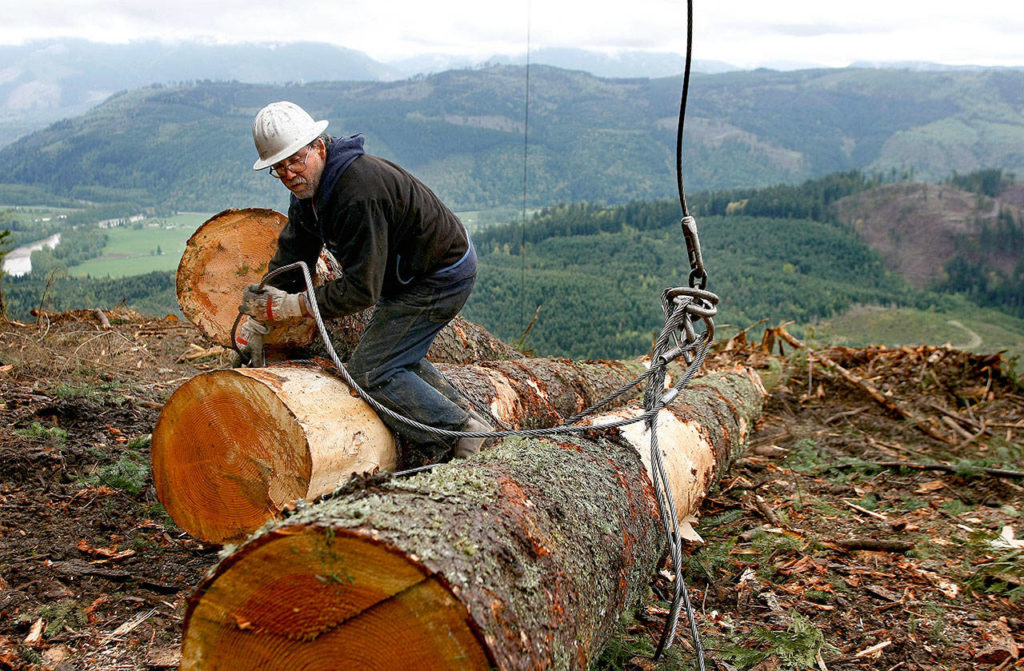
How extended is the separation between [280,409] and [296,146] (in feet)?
3.60

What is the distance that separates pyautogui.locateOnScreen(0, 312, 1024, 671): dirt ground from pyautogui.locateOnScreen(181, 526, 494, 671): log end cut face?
3.33 feet

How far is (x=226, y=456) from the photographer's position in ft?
9.80

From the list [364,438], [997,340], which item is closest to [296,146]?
[364,438]

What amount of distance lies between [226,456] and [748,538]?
8.95 feet

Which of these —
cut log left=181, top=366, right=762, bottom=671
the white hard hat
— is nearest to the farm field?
the white hard hat

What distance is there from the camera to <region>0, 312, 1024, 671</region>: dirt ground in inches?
104

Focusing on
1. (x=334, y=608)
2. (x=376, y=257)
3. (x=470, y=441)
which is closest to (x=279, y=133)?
(x=376, y=257)

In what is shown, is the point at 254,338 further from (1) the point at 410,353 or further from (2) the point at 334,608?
(2) the point at 334,608

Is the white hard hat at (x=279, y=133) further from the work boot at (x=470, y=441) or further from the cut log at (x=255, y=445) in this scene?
the work boot at (x=470, y=441)

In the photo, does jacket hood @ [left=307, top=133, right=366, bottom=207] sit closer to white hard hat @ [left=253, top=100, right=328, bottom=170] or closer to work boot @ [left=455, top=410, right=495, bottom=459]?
white hard hat @ [left=253, top=100, right=328, bottom=170]

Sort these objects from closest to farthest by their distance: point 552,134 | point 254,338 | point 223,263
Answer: point 254,338, point 223,263, point 552,134

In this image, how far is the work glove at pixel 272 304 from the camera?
10.8 ft

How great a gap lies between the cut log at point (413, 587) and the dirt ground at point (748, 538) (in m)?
0.76

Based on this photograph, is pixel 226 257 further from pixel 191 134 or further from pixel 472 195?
pixel 191 134
